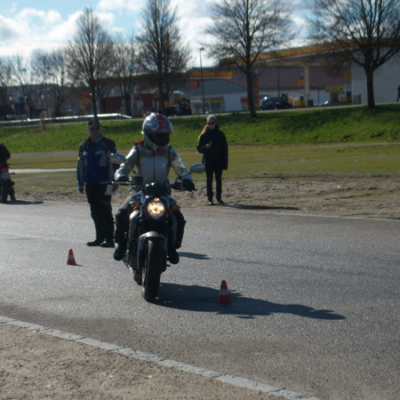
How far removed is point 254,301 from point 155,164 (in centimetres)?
173

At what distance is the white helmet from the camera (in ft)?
20.5

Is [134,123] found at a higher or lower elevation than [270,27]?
lower

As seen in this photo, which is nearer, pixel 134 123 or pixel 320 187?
pixel 320 187

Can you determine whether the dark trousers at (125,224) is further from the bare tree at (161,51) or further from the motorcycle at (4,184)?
the bare tree at (161,51)

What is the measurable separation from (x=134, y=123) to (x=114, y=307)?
170 ft

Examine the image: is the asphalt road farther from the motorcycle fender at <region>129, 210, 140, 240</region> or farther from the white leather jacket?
the white leather jacket

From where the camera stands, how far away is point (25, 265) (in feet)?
26.8

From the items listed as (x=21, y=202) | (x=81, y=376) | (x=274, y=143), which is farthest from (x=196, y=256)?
(x=274, y=143)

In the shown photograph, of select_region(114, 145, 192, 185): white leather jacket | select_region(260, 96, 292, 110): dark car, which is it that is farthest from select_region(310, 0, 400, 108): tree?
select_region(114, 145, 192, 185): white leather jacket

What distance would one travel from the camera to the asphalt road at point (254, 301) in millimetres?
4227

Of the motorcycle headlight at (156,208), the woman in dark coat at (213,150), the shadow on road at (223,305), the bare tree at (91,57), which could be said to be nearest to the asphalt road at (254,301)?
the shadow on road at (223,305)

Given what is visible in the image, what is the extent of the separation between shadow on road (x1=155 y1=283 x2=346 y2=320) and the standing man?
3115 mm

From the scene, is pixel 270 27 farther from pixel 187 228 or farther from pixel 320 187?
pixel 187 228

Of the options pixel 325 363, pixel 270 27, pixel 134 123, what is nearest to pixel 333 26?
pixel 270 27
